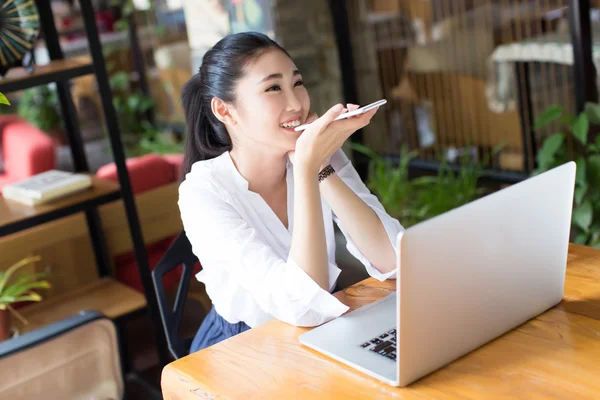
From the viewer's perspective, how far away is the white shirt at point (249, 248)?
1567mm

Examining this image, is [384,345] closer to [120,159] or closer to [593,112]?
[120,159]

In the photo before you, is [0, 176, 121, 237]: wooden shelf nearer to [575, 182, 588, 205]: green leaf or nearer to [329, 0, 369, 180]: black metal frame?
[575, 182, 588, 205]: green leaf

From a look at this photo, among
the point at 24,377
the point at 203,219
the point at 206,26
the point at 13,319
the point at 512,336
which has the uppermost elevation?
the point at 206,26

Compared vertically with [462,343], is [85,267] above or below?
below

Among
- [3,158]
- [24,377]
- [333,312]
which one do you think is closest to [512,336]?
[333,312]

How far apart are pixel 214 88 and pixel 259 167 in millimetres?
220

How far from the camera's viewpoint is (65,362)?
6.27 ft

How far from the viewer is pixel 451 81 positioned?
14.0 ft

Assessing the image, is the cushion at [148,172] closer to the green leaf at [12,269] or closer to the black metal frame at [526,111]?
the green leaf at [12,269]

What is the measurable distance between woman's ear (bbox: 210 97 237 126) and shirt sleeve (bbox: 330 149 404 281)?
10.8 inches

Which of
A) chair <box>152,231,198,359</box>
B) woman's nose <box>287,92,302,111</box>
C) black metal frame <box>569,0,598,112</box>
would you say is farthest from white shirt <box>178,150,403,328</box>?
black metal frame <box>569,0,598,112</box>

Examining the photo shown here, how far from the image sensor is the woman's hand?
5.37ft

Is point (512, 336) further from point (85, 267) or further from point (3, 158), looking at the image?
point (3, 158)

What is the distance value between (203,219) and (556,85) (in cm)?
251
